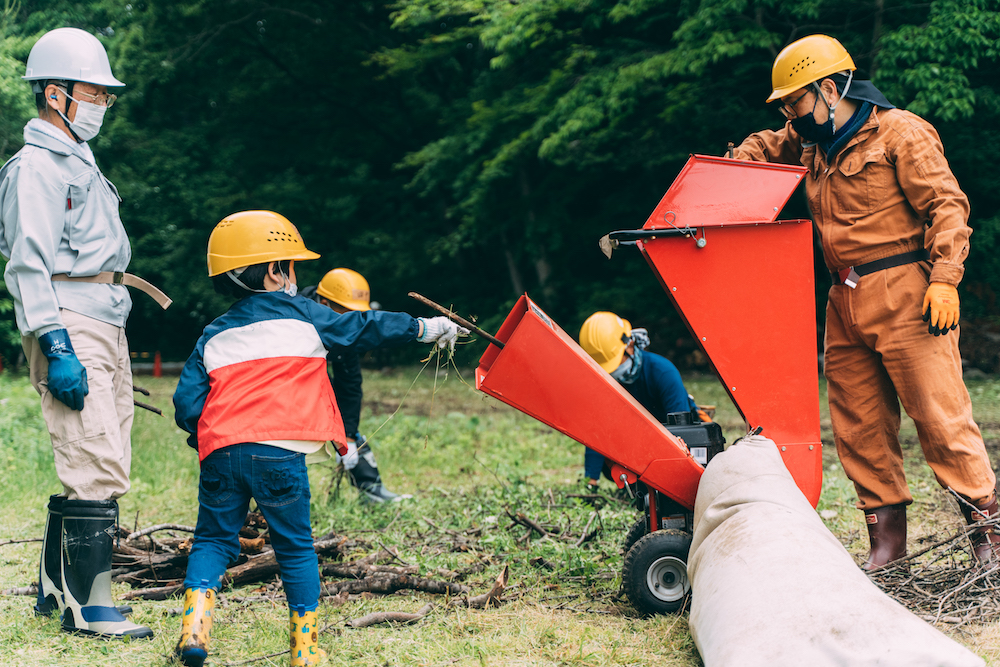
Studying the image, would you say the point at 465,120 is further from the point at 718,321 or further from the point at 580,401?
the point at 580,401

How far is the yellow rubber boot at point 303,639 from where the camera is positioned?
8.82ft

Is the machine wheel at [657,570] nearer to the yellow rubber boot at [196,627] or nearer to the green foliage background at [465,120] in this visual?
the yellow rubber boot at [196,627]

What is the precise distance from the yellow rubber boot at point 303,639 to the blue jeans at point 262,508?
A: 33 millimetres

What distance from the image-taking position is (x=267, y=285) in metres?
2.95

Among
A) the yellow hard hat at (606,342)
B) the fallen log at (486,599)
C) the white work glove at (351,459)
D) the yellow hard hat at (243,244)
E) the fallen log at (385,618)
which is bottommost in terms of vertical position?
the white work glove at (351,459)

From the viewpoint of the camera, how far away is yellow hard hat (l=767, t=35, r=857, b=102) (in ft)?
10.7

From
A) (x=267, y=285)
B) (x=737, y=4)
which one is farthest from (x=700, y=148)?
(x=267, y=285)

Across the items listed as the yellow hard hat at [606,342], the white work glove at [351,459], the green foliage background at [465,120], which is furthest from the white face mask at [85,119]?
the green foliage background at [465,120]

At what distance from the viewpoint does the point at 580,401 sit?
3.02 metres

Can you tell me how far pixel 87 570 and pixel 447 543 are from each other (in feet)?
5.86

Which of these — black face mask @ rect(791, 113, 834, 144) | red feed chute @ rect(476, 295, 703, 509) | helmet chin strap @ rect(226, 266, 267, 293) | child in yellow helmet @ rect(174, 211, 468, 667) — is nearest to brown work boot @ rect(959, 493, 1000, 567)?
red feed chute @ rect(476, 295, 703, 509)

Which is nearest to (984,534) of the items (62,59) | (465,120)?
(62,59)

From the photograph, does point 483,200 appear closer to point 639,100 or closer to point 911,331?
point 639,100

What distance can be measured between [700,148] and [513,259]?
5111 millimetres
